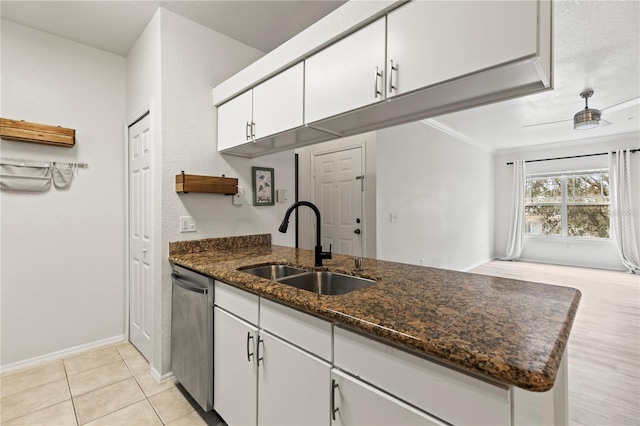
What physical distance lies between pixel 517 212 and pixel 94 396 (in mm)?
8148

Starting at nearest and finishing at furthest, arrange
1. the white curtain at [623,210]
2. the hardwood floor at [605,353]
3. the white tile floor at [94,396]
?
the white tile floor at [94,396], the hardwood floor at [605,353], the white curtain at [623,210]

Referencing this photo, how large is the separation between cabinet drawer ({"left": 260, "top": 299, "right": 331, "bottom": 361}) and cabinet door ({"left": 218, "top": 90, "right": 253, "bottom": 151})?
1.32 meters

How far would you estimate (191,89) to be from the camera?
2365 mm

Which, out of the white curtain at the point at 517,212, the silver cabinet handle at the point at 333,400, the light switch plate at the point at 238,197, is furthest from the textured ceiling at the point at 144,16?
the white curtain at the point at 517,212

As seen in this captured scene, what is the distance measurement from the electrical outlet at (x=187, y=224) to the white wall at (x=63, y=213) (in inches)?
41.0

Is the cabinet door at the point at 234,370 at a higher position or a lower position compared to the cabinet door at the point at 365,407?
lower

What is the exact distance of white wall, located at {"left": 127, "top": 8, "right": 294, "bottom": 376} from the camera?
2.21 metres

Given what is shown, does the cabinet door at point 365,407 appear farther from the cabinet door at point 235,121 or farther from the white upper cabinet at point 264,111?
the cabinet door at point 235,121

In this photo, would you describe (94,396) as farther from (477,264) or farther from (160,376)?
(477,264)

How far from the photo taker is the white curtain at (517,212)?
7082 mm

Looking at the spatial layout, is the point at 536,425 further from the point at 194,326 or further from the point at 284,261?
the point at 194,326

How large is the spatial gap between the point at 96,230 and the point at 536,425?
130 inches

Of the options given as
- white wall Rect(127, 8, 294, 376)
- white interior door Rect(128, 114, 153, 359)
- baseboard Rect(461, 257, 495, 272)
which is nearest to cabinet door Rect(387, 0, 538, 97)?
white wall Rect(127, 8, 294, 376)

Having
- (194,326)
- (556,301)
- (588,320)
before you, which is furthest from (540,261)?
(194,326)
